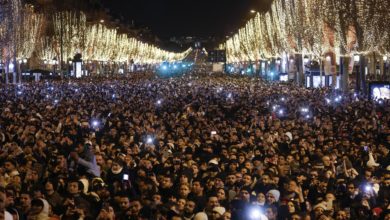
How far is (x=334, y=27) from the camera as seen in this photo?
172 ft

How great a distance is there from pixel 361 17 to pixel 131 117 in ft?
86.6

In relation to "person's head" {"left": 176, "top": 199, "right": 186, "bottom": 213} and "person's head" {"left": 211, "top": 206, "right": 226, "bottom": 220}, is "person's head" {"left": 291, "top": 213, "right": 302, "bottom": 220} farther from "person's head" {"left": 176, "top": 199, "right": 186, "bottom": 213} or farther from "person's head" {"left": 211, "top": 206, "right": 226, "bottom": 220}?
"person's head" {"left": 176, "top": 199, "right": 186, "bottom": 213}

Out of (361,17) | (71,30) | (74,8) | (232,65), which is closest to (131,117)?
(361,17)

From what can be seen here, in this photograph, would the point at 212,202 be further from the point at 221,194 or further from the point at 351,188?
the point at 351,188

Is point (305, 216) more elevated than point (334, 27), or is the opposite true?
point (334, 27)

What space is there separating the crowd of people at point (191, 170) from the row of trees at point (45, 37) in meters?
46.1

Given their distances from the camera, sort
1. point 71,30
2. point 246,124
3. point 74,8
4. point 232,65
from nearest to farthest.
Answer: point 246,124, point 71,30, point 74,8, point 232,65

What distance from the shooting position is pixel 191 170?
49.5 feet

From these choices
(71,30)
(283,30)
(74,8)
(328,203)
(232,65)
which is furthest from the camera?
(232,65)

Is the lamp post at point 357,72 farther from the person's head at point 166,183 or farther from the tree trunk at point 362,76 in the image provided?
the person's head at point 166,183

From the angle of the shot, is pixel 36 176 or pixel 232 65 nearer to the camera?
pixel 36 176

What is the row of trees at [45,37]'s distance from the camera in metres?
71.2

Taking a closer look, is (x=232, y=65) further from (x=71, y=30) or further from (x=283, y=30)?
(x=283, y=30)

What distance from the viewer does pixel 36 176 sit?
1393 cm
